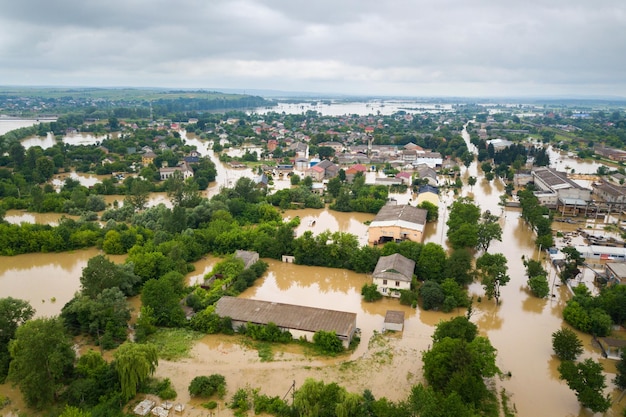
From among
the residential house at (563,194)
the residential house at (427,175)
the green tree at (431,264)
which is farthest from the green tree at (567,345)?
the residential house at (427,175)

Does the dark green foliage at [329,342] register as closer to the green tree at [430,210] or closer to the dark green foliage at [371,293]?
the dark green foliage at [371,293]

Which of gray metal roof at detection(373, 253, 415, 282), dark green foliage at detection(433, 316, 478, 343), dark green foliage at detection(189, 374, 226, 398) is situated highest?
dark green foliage at detection(433, 316, 478, 343)

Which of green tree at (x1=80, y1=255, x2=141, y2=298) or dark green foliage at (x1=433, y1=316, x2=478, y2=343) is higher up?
green tree at (x1=80, y1=255, x2=141, y2=298)

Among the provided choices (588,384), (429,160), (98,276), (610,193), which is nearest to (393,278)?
(588,384)

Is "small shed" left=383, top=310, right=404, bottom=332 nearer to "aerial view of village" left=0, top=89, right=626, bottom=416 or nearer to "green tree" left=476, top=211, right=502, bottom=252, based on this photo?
"aerial view of village" left=0, top=89, right=626, bottom=416

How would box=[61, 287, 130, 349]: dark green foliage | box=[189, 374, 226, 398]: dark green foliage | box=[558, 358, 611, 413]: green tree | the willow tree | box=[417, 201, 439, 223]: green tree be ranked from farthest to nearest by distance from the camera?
box=[417, 201, 439, 223]: green tree
box=[61, 287, 130, 349]: dark green foliage
box=[189, 374, 226, 398]: dark green foliage
the willow tree
box=[558, 358, 611, 413]: green tree

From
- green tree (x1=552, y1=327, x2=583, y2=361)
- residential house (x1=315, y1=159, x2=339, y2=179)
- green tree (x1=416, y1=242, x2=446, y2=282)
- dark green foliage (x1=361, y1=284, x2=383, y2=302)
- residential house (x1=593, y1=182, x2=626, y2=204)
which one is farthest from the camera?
residential house (x1=315, y1=159, x2=339, y2=179)

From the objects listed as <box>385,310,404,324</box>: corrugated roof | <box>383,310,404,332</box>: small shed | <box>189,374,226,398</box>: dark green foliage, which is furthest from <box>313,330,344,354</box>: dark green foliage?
<box>189,374,226,398</box>: dark green foliage
